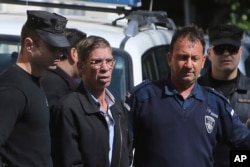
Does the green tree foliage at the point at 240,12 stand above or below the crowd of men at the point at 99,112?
below

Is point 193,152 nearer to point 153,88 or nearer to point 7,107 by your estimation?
point 153,88

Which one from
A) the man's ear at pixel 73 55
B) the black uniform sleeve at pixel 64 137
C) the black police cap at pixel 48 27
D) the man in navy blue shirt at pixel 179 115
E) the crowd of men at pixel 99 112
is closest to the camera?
the crowd of men at pixel 99 112

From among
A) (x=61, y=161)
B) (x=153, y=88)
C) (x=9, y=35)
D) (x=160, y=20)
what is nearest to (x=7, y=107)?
(x=61, y=161)

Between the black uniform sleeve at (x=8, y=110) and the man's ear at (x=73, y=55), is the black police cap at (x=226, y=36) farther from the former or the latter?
the black uniform sleeve at (x=8, y=110)

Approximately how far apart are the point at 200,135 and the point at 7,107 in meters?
1.24

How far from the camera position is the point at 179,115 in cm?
505

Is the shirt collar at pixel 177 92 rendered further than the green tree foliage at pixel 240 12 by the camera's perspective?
No

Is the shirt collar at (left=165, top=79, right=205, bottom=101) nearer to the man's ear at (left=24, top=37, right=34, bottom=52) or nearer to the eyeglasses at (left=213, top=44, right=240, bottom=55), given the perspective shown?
the eyeglasses at (left=213, top=44, right=240, bottom=55)

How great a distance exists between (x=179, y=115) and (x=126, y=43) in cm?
104

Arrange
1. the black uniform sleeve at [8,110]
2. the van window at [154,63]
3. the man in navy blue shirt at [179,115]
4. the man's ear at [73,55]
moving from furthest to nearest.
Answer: the van window at [154,63] < the man's ear at [73,55] < the man in navy blue shirt at [179,115] < the black uniform sleeve at [8,110]

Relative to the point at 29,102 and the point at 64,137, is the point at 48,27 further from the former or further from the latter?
the point at 64,137

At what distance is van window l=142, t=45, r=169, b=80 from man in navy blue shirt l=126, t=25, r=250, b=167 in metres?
0.87

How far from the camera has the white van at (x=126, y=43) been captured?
19.2 feet

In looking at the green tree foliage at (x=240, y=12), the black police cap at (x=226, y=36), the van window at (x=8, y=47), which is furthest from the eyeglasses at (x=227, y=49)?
the green tree foliage at (x=240, y=12)
